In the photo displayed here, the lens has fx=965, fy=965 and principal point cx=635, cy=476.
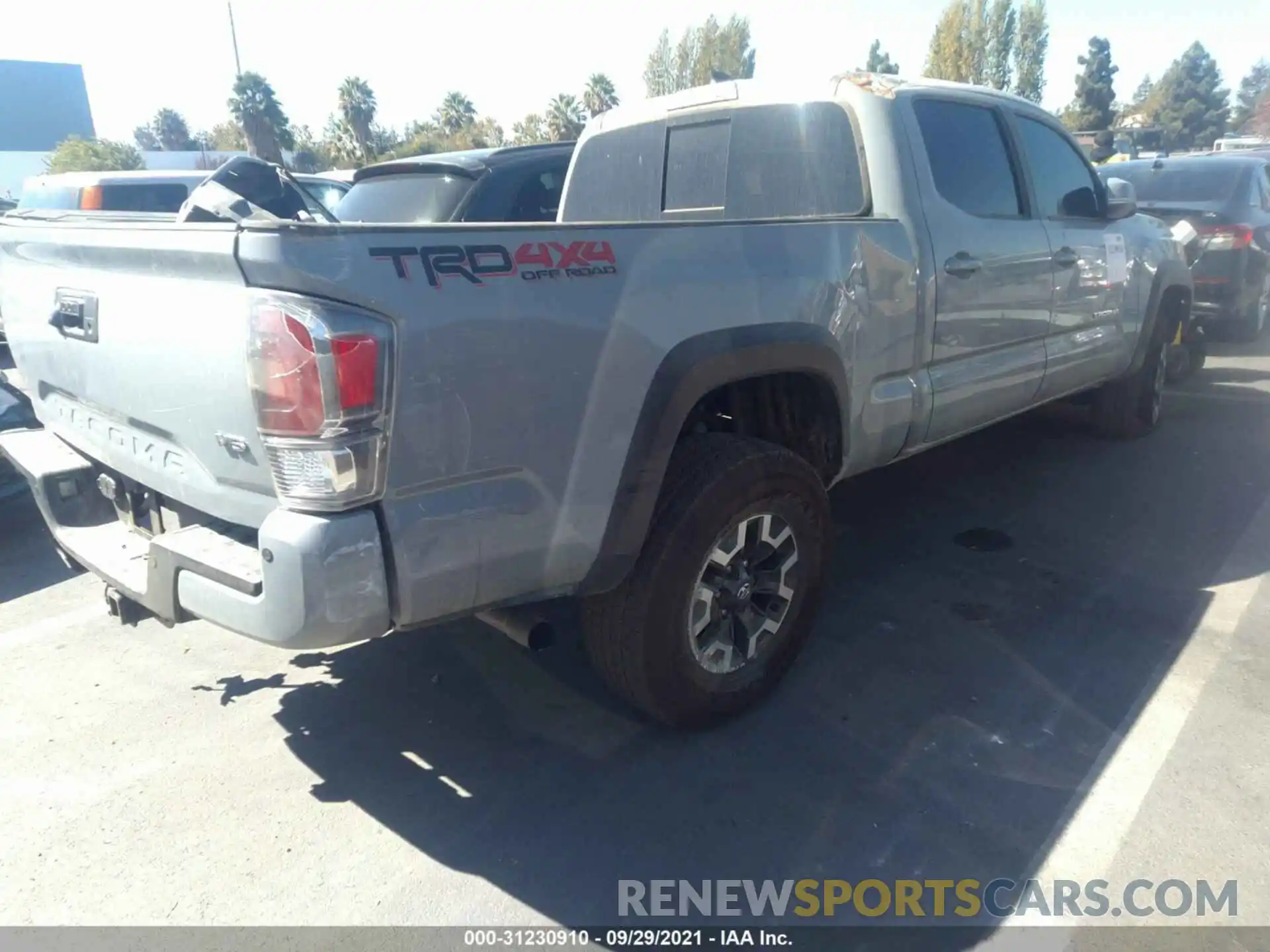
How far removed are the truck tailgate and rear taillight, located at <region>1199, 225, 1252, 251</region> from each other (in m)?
8.41

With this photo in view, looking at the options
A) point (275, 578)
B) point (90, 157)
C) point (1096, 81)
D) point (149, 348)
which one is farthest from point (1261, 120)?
point (275, 578)

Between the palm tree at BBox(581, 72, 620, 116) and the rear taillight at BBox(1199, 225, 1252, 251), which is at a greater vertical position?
the palm tree at BBox(581, 72, 620, 116)

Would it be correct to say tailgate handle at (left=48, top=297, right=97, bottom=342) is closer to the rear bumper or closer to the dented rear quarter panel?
the rear bumper

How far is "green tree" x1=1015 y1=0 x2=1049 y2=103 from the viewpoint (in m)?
51.7

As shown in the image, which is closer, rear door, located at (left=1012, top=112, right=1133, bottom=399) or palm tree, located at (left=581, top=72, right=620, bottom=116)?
rear door, located at (left=1012, top=112, right=1133, bottom=399)

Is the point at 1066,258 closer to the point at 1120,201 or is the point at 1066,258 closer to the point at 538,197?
the point at 1120,201

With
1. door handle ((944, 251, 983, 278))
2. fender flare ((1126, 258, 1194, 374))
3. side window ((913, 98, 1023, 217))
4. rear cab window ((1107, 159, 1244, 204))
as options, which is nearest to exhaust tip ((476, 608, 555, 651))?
door handle ((944, 251, 983, 278))

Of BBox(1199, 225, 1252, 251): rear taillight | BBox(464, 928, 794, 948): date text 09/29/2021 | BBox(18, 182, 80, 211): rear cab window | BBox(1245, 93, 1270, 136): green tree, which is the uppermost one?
BBox(1245, 93, 1270, 136): green tree

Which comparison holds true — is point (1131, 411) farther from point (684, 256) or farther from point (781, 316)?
point (684, 256)

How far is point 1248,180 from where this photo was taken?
27.8ft

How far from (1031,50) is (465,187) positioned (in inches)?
2184

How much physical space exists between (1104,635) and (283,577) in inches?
119

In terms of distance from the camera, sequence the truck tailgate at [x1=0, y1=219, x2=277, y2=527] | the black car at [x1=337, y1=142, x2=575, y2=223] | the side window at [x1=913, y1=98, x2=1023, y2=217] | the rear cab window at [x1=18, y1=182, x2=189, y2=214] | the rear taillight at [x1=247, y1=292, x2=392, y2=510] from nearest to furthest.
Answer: the rear taillight at [x1=247, y1=292, x2=392, y2=510], the truck tailgate at [x1=0, y1=219, x2=277, y2=527], the side window at [x1=913, y1=98, x2=1023, y2=217], the black car at [x1=337, y1=142, x2=575, y2=223], the rear cab window at [x1=18, y1=182, x2=189, y2=214]

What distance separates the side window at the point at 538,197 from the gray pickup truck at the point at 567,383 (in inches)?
86.7
